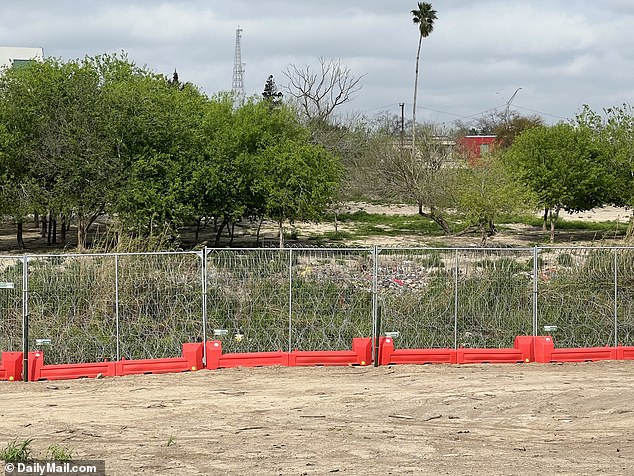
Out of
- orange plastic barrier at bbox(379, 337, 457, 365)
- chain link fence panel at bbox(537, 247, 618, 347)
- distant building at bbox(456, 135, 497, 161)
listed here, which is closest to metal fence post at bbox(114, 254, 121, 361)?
orange plastic barrier at bbox(379, 337, 457, 365)

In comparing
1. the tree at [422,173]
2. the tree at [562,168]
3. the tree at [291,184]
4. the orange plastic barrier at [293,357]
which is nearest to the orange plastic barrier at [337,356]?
the orange plastic barrier at [293,357]

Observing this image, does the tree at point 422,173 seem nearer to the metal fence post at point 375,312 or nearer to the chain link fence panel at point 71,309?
the metal fence post at point 375,312

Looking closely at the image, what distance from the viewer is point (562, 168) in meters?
47.5

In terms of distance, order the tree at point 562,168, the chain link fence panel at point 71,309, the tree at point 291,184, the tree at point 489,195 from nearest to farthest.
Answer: the chain link fence panel at point 71,309, the tree at point 291,184, the tree at point 489,195, the tree at point 562,168

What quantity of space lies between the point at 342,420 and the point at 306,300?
5609mm

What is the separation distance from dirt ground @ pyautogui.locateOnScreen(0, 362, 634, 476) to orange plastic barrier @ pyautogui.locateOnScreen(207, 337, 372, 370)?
25 centimetres

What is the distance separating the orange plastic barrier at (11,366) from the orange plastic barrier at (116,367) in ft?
0.71

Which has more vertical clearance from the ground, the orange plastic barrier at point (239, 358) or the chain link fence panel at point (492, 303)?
the chain link fence panel at point (492, 303)

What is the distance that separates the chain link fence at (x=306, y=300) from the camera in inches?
707

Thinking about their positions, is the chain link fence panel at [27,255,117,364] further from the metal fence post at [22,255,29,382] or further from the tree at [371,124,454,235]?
the tree at [371,124,454,235]

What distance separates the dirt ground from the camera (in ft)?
35.3

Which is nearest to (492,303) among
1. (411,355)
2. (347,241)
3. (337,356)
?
(411,355)

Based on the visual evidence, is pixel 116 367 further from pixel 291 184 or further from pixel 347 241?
pixel 347 241

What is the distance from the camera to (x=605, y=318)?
1961cm
